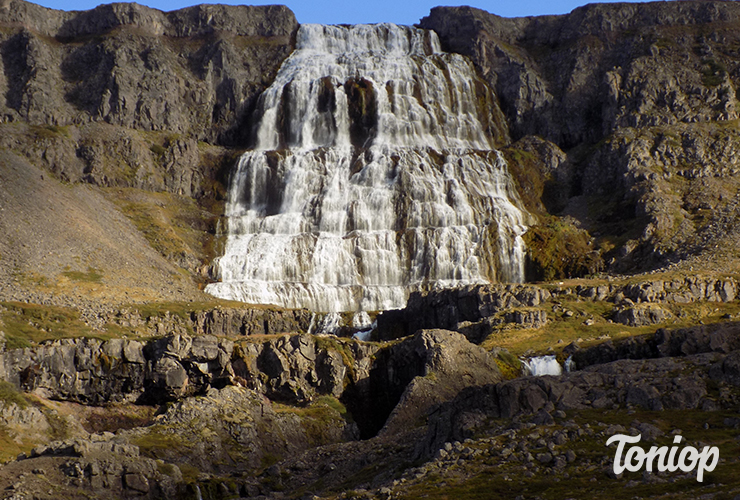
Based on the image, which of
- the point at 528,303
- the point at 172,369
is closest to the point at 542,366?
the point at 528,303

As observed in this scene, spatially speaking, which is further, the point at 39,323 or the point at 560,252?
the point at 560,252

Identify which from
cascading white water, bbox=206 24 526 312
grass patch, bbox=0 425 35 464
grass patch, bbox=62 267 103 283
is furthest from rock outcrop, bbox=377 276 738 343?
grass patch, bbox=0 425 35 464

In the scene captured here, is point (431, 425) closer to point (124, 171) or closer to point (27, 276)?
point (27, 276)

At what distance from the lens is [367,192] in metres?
159

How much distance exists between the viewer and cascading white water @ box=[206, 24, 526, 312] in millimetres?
144625

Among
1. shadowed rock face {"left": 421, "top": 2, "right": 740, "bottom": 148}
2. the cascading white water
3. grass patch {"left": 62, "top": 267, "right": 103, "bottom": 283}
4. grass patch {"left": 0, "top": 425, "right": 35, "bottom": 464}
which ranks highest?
shadowed rock face {"left": 421, "top": 2, "right": 740, "bottom": 148}

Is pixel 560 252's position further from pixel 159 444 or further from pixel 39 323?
pixel 159 444

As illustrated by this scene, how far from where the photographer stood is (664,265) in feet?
435

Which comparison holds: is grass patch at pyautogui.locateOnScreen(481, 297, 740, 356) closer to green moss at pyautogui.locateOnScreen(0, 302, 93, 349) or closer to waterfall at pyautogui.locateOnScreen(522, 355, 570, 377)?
waterfall at pyautogui.locateOnScreen(522, 355, 570, 377)

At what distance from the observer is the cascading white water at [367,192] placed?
5694 inches

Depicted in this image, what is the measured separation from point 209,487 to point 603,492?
30.7 m

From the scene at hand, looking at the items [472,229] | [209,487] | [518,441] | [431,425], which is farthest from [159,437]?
[472,229]

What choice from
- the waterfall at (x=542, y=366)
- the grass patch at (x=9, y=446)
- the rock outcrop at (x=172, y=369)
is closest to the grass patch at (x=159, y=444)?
the grass patch at (x=9, y=446)

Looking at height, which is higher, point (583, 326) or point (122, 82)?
point (122, 82)
